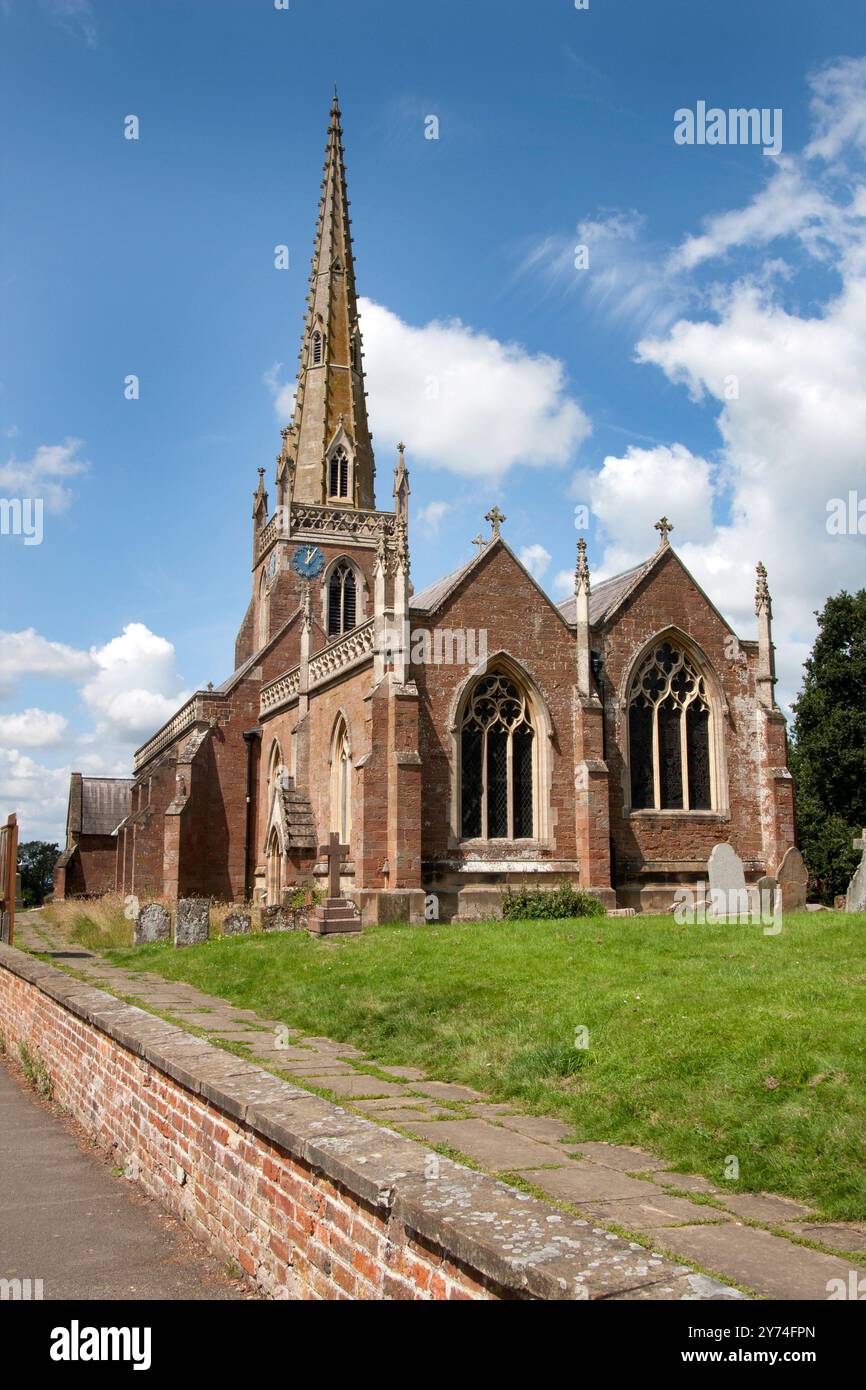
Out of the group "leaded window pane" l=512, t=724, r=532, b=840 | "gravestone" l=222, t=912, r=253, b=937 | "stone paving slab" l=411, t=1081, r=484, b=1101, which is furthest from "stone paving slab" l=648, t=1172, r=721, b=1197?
"leaded window pane" l=512, t=724, r=532, b=840

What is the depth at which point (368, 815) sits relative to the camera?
21.0 meters

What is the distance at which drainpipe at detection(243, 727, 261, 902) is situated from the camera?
1241 inches

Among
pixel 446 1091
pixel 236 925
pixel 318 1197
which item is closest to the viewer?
pixel 318 1197

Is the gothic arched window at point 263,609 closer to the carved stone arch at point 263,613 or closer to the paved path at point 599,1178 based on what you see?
the carved stone arch at point 263,613

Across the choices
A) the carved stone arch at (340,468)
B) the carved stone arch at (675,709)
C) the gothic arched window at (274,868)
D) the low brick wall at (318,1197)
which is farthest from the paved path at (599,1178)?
the carved stone arch at (340,468)

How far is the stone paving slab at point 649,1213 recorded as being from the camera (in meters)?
4.89

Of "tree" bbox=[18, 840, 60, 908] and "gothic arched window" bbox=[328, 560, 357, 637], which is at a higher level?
"gothic arched window" bbox=[328, 560, 357, 637]

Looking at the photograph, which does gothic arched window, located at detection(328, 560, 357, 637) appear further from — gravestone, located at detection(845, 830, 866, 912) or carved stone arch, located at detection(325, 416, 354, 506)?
gravestone, located at detection(845, 830, 866, 912)

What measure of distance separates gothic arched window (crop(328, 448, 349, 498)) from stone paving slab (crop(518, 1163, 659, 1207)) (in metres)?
37.6

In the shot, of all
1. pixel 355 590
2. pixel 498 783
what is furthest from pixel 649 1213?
pixel 355 590

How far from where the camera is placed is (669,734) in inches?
966

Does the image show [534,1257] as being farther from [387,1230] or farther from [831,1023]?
[831,1023]

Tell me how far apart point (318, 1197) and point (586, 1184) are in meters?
1.60

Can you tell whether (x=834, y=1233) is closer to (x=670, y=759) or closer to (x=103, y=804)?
(x=670, y=759)
